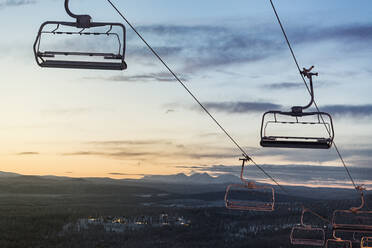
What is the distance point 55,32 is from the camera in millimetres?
7508

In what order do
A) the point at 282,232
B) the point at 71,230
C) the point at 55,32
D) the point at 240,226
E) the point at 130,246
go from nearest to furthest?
the point at 55,32 → the point at 130,246 → the point at 282,232 → the point at 71,230 → the point at 240,226

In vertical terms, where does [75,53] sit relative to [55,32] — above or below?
below

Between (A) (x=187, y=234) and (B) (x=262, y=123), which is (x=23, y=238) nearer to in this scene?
(A) (x=187, y=234)

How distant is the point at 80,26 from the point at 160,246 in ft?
448

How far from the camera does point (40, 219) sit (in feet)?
652

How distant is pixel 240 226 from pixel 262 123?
189793mm

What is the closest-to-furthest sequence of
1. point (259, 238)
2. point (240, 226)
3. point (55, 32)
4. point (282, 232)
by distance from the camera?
1. point (55, 32)
2. point (259, 238)
3. point (282, 232)
4. point (240, 226)

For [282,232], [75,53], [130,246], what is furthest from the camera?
[282,232]

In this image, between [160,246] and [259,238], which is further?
[259,238]

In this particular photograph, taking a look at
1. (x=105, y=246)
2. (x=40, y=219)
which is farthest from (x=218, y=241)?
(x=40, y=219)

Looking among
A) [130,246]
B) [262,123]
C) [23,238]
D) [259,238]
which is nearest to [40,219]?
[23,238]

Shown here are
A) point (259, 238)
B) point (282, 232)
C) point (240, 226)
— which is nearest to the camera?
point (259, 238)

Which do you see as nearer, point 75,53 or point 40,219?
point 75,53

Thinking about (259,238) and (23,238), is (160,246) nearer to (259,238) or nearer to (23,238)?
(259,238)
